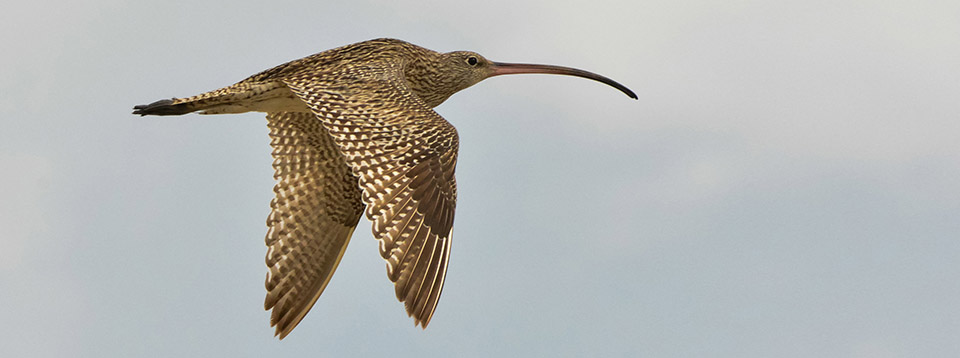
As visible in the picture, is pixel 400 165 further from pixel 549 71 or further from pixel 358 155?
pixel 549 71

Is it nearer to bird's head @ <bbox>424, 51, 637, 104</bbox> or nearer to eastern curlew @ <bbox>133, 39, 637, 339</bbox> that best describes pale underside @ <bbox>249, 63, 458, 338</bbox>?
eastern curlew @ <bbox>133, 39, 637, 339</bbox>

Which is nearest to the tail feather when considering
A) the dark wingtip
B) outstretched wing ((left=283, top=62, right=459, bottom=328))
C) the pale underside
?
the dark wingtip

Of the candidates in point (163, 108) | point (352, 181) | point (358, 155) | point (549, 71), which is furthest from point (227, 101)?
point (549, 71)

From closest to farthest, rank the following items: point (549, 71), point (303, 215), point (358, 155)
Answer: point (358, 155) → point (303, 215) → point (549, 71)

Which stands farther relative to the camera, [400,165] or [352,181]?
[352,181]

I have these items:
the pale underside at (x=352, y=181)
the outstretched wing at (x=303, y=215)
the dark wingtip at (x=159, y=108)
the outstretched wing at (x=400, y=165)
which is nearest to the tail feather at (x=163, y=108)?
the dark wingtip at (x=159, y=108)

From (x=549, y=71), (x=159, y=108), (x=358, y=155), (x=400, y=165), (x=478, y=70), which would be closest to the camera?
(x=400, y=165)

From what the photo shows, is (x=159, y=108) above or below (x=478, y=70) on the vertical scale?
below

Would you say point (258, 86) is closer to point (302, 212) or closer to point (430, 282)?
point (302, 212)
